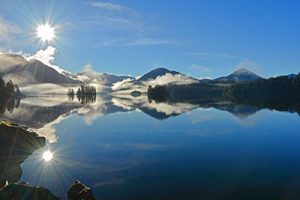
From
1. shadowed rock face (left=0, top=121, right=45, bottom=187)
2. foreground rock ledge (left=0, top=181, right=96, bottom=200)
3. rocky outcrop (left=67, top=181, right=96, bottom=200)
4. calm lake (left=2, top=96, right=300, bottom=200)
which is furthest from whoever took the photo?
shadowed rock face (left=0, top=121, right=45, bottom=187)

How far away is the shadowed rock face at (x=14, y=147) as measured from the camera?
4566cm

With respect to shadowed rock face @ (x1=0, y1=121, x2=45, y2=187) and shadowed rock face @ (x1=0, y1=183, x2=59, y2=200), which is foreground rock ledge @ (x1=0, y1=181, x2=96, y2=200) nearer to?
shadowed rock face @ (x1=0, y1=183, x2=59, y2=200)

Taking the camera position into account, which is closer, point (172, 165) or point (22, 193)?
point (22, 193)

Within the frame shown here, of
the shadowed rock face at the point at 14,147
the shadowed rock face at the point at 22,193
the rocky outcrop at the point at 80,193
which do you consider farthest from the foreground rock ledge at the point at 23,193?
the shadowed rock face at the point at 14,147

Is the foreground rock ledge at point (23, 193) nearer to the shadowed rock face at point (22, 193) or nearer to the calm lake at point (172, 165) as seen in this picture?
the shadowed rock face at point (22, 193)

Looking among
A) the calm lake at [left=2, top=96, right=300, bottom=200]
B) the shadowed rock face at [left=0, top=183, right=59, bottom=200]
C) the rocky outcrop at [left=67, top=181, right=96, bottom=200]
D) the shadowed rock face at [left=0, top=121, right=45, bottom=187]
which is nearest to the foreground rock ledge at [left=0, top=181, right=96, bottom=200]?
the shadowed rock face at [left=0, top=183, right=59, bottom=200]

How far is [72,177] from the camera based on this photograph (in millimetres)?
43219

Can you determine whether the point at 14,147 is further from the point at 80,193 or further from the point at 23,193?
the point at 23,193

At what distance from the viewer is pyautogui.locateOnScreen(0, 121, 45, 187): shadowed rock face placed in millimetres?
45656

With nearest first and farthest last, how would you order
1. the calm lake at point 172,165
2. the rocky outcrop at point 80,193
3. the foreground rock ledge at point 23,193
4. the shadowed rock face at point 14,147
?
the foreground rock ledge at point 23,193 < the rocky outcrop at point 80,193 < the calm lake at point 172,165 < the shadowed rock face at point 14,147

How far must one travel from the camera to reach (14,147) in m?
59.4

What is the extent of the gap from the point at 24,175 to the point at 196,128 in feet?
195


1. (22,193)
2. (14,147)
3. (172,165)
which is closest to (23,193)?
(22,193)

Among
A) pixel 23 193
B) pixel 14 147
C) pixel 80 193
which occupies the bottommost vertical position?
pixel 80 193
